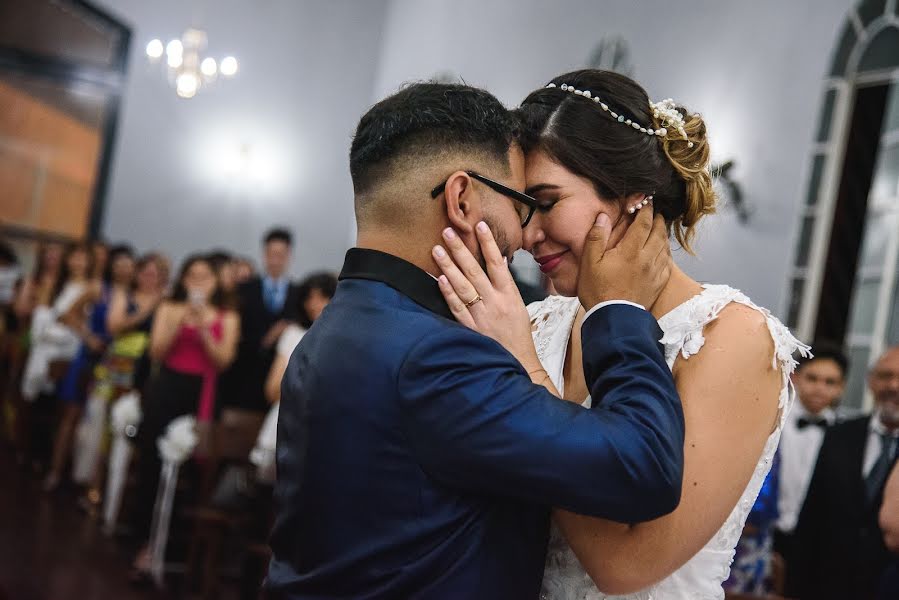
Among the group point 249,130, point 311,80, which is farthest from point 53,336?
point 311,80

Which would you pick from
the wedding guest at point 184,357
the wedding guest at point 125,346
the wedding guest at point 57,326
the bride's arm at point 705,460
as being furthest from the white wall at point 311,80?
the bride's arm at point 705,460

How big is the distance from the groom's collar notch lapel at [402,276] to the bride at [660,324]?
2 cm

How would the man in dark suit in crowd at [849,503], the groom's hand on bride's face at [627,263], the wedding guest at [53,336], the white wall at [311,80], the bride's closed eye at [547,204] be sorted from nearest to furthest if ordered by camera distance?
the groom's hand on bride's face at [627,263] → the bride's closed eye at [547,204] → the man in dark suit in crowd at [849,503] → the white wall at [311,80] → the wedding guest at [53,336]

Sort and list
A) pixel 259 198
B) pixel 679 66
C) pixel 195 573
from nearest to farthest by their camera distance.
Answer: pixel 195 573, pixel 679 66, pixel 259 198

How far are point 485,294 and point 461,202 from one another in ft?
0.48

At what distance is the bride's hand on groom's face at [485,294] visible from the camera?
1.58 metres

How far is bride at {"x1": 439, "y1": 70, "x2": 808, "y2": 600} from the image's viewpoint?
5.28 feet

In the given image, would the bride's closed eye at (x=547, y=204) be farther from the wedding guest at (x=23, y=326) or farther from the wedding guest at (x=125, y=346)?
the wedding guest at (x=23, y=326)

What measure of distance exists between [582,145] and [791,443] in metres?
3.70

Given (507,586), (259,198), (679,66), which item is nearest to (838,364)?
(679,66)

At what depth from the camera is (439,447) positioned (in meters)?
1.41

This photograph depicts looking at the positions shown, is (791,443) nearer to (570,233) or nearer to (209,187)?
(570,233)

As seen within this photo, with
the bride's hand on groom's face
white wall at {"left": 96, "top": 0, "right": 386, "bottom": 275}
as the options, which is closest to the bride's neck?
the bride's hand on groom's face

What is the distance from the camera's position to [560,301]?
2318mm
